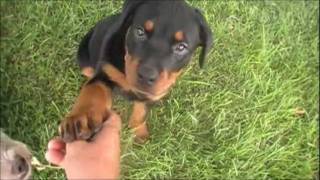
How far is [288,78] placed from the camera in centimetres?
448

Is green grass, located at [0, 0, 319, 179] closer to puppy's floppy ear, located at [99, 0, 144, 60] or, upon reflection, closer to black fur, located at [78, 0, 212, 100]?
black fur, located at [78, 0, 212, 100]


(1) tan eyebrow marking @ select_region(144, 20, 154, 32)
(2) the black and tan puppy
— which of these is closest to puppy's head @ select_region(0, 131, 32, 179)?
(2) the black and tan puppy

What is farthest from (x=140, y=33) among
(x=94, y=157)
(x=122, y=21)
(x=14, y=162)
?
(x=14, y=162)

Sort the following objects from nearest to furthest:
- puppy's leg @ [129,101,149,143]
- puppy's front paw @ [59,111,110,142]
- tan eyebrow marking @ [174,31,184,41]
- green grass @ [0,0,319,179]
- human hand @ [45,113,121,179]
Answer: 1. human hand @ [45,113,121,179]
2. puppy's front paw @ [59,111,110,142]
3. tan eyebrow marking @ [174,31,184,41]
4. puppy's leg @ [129,101,149,143]
5. green grass @ [0,0,319,179]

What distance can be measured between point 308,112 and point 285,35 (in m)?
0.60

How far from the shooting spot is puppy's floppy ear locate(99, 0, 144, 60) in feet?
10.9

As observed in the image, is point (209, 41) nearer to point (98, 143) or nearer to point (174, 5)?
point (174, 5)

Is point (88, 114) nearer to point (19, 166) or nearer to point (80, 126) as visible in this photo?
point (80, 126)

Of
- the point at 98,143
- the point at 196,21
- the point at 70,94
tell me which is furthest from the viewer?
the point at 70,94

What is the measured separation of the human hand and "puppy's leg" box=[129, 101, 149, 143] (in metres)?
1.04

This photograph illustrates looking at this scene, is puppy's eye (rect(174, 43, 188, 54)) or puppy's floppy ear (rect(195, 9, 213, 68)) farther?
puppy's floppy ear (rect(195, 9, 213, 68))

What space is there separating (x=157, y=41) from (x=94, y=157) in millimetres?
773

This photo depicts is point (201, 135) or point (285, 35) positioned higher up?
point (285, 35)

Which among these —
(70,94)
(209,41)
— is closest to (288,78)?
(209,41)
